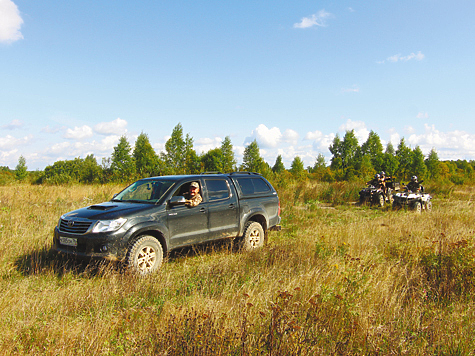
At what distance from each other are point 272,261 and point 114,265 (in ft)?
8.93

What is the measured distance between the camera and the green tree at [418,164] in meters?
52.3

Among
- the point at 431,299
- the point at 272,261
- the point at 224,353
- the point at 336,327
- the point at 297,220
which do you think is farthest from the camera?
the point at 297,220

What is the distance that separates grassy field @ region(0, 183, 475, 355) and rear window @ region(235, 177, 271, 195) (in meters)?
1.34

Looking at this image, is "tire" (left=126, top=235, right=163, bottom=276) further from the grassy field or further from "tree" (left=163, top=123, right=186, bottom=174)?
"tree" (left=163, top=123, right=186, bottom=174)

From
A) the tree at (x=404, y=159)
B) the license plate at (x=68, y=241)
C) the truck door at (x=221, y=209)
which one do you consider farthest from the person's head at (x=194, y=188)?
the tree at (x=404, y=159)

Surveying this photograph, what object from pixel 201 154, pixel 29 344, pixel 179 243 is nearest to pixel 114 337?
pixel 29 344

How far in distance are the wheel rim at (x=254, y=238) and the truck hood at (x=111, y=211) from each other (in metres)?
2.53

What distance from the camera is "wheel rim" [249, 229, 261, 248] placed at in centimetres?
738

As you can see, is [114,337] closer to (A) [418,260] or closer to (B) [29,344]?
(B) [29,344]

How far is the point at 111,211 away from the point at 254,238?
10.9 feet

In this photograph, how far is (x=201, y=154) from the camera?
177 ft

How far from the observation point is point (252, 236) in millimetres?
7438

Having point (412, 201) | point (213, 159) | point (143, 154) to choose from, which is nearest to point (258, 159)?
point (213, 159)

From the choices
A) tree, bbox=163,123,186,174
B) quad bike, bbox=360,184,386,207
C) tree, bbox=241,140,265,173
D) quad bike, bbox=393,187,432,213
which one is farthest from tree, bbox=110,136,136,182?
quad bike, bbox=393,187,432,213
